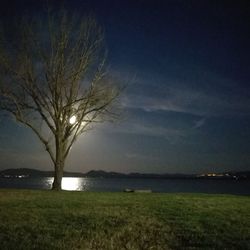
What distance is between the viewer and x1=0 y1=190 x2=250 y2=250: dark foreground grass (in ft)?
35.4

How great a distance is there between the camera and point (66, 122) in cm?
3438

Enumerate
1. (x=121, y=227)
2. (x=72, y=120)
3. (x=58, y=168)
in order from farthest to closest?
(x=72, y=120), (x=58, y=168), (x=121, y=227)

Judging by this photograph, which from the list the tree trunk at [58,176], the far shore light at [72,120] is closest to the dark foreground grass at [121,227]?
the tree trunk at [58,176]

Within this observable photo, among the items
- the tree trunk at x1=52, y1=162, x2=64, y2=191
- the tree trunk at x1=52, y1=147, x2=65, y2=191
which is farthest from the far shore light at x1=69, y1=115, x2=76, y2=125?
the tree trunk at x1=52, y1=162, x2=64, y2=191

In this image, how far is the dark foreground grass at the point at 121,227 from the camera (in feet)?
35.4

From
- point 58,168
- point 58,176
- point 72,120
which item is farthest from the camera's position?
point 72,120

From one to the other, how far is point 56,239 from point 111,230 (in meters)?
2.18

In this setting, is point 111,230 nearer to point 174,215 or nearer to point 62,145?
point 174,215

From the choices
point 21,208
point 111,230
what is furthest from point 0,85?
point 111,230

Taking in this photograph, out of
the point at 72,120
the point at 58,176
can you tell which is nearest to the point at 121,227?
the point at 58,176

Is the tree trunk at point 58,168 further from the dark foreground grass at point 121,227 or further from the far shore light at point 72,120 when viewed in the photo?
the dark foreground grass at point 121,227

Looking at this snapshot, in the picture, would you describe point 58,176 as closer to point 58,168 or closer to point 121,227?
point 58,168

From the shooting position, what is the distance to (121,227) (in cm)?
1336

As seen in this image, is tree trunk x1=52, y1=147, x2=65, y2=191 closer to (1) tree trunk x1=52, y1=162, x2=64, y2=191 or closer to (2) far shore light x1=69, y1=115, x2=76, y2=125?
(1) tree trunk x1=52, y1=162, x2=64, y2=191
